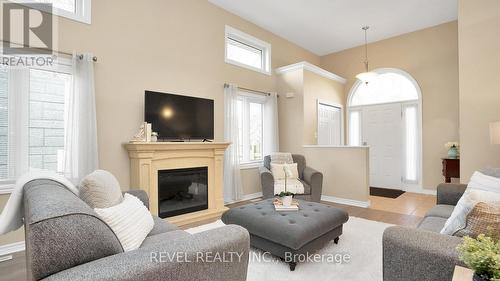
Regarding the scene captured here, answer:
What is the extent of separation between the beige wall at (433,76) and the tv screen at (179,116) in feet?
14.8

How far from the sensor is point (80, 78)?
116 inches

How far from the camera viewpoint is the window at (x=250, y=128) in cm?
498

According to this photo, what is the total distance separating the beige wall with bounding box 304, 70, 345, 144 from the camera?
527 cm

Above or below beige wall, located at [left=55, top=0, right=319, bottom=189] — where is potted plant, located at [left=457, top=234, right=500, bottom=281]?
below

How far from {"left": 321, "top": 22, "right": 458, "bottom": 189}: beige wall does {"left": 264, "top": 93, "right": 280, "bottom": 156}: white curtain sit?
291 cm

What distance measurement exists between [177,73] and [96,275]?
3.56m

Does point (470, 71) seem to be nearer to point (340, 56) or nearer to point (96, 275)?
point (340, 56)

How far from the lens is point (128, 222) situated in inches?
58.0

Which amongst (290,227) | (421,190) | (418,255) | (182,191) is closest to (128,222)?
(290,227)

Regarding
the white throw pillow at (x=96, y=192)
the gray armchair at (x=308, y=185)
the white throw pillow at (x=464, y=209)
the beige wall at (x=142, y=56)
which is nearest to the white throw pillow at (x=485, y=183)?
the white throw pillow at (x=464, y=209)

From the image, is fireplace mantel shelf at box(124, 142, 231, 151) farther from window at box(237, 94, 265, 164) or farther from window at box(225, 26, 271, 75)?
window at box(225, 26, 271, 75)

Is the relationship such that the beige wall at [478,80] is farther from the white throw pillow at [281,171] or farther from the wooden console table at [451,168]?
the white throw pillow at [281,171]

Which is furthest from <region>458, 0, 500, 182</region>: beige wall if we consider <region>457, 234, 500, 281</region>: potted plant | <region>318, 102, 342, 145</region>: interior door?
<region>457, 234, 500, 281</region>: potted plant

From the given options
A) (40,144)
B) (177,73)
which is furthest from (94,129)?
(177,73)
